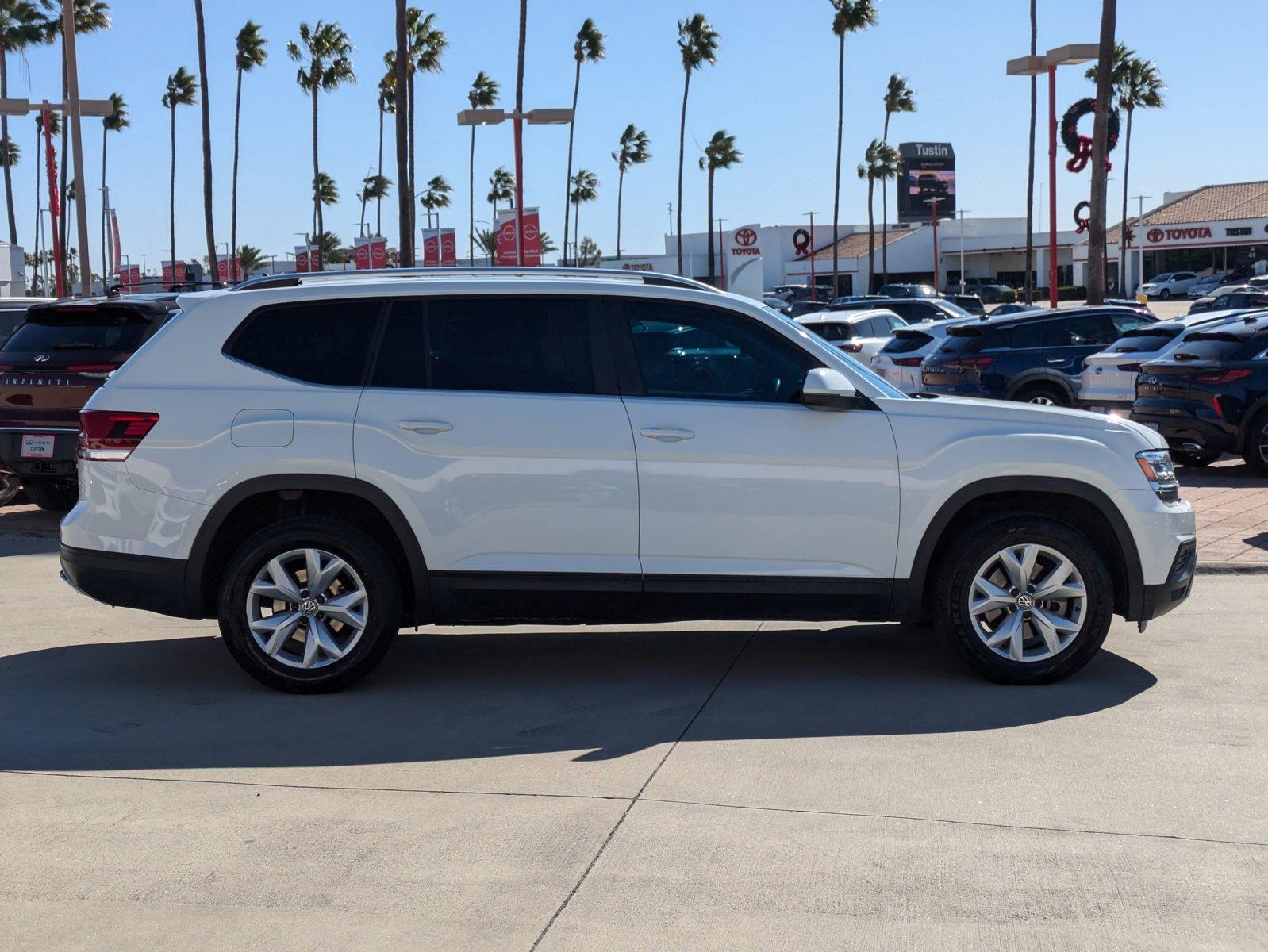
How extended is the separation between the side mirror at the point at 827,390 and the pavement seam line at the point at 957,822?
1.98 m

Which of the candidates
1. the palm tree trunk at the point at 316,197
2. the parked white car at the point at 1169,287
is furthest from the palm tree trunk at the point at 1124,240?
the palm tree trunk at the point at 316,197

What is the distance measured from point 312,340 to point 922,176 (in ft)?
317

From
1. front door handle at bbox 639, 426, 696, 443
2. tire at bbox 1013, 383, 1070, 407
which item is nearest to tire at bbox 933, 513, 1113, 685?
front door handle at bbox 639, 426, 696, 443

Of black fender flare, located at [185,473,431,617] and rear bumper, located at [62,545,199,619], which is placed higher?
black fender flare, located at [185,473,431,617]

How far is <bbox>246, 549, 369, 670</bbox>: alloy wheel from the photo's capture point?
6.34m

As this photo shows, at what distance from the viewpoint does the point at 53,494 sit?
1286 centimetres

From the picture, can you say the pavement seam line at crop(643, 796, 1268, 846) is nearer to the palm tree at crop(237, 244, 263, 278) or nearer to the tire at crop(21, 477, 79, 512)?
the tire at crop(21, 477, 79, 512)

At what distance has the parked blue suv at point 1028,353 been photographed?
17469 mm

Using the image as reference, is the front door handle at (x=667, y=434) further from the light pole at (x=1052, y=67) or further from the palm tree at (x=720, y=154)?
the palm tree at (x=720, y=154)

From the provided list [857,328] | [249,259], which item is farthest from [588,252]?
[857,328]

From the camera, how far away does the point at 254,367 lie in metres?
6.47

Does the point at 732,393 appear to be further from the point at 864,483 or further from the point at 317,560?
the point at 317,560

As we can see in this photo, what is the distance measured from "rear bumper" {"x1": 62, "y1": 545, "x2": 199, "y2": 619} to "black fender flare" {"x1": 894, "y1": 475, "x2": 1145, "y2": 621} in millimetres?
3176

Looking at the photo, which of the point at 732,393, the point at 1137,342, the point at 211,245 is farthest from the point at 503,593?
the point at 211,245
